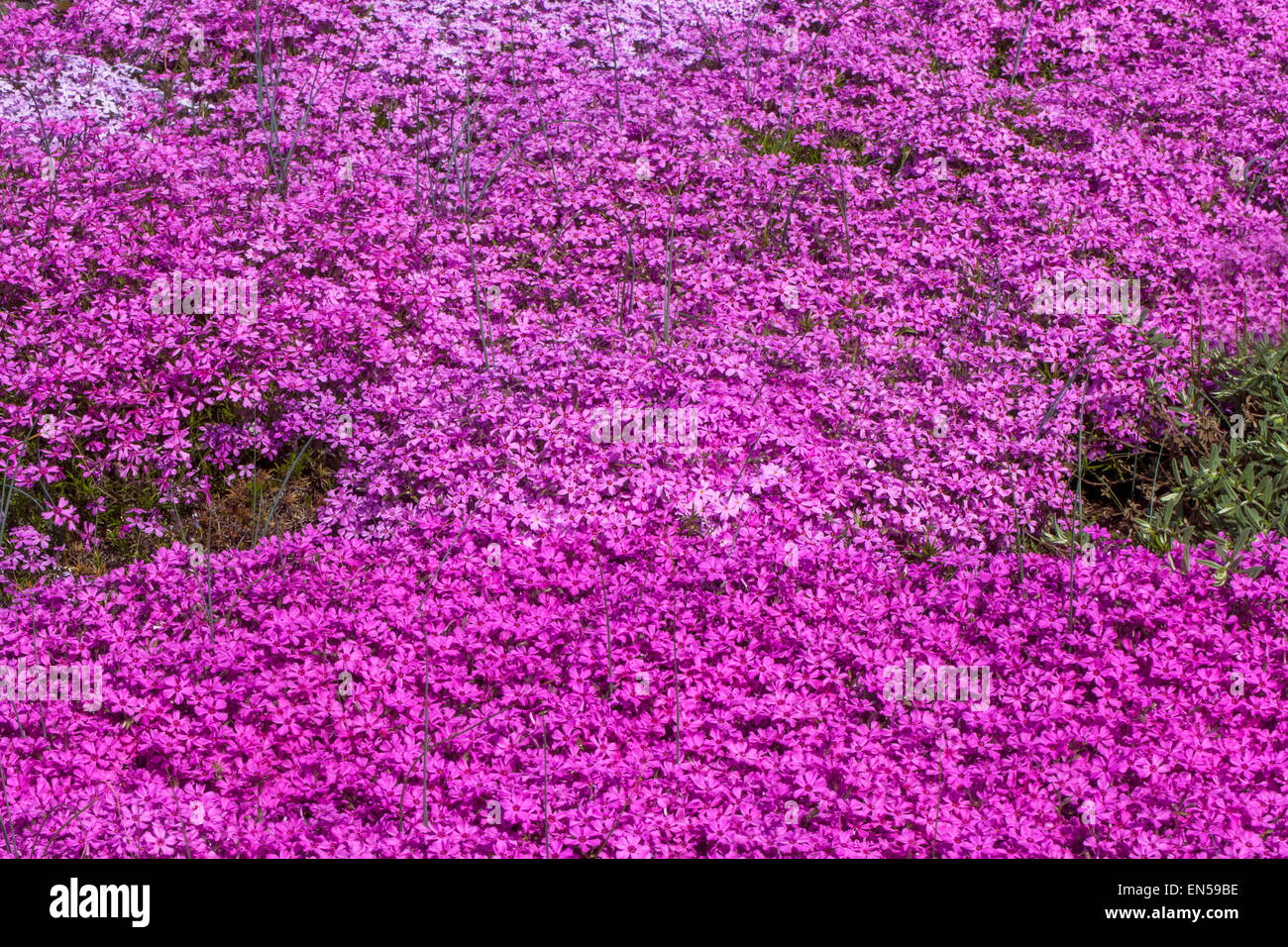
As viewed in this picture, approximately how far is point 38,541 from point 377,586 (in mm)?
1952

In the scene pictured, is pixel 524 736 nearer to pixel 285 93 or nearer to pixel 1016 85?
pixel 285 93

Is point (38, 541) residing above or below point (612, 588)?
below

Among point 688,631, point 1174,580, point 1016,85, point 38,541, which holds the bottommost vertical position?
point 38,541

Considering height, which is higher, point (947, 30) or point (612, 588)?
point (947, 30)

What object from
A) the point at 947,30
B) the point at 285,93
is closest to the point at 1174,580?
the point at 947,30

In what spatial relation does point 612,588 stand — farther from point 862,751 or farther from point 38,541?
point 38,541

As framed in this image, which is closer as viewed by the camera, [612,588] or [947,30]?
[612,588]

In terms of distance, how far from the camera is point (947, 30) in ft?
37.2

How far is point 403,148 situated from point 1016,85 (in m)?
5.69
